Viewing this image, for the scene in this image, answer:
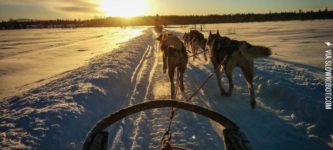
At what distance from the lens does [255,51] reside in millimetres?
6000

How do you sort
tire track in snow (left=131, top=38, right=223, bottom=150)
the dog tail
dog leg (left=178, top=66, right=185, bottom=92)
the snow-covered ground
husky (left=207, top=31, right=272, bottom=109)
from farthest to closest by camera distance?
the snow-covered ground
dog leg (left=178, top=66, right=185, bottom=92)
husky (left=207, top=31, right=272, bottom=109)
the dog tail
tire track in snow (left=131, top=38, right=223, bottom=150)

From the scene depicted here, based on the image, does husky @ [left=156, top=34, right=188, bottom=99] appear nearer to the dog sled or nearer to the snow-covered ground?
the snow-covered ground

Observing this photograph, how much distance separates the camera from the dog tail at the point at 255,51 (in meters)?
5.83

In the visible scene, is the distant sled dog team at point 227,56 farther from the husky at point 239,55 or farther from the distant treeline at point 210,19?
the distant treeline at point 210,19

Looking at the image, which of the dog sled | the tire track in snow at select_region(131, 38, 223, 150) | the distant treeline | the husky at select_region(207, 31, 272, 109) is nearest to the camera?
the dog sled

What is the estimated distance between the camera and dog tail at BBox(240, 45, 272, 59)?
583 cm

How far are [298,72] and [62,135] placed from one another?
6.16m

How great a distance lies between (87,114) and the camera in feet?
20.2

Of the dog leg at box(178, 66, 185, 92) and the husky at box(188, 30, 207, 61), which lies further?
the husky at box(188, 30, 207, 61)

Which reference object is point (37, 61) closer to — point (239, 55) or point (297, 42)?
point (239, 55)

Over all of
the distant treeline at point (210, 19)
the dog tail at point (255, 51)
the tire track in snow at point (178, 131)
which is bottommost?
the tire track in snow at point (178, 131)

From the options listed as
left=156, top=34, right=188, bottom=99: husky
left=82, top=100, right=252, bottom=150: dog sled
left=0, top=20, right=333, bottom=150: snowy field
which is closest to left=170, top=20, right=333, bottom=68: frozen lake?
left=0, top=20, right=333, bottom=150: snowy field

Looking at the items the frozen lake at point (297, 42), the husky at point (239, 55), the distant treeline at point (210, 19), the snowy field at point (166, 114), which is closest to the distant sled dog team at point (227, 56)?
the husky at point (239, 55)

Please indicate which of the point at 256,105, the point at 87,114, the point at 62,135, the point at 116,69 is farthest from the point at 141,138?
the point at 116,69
